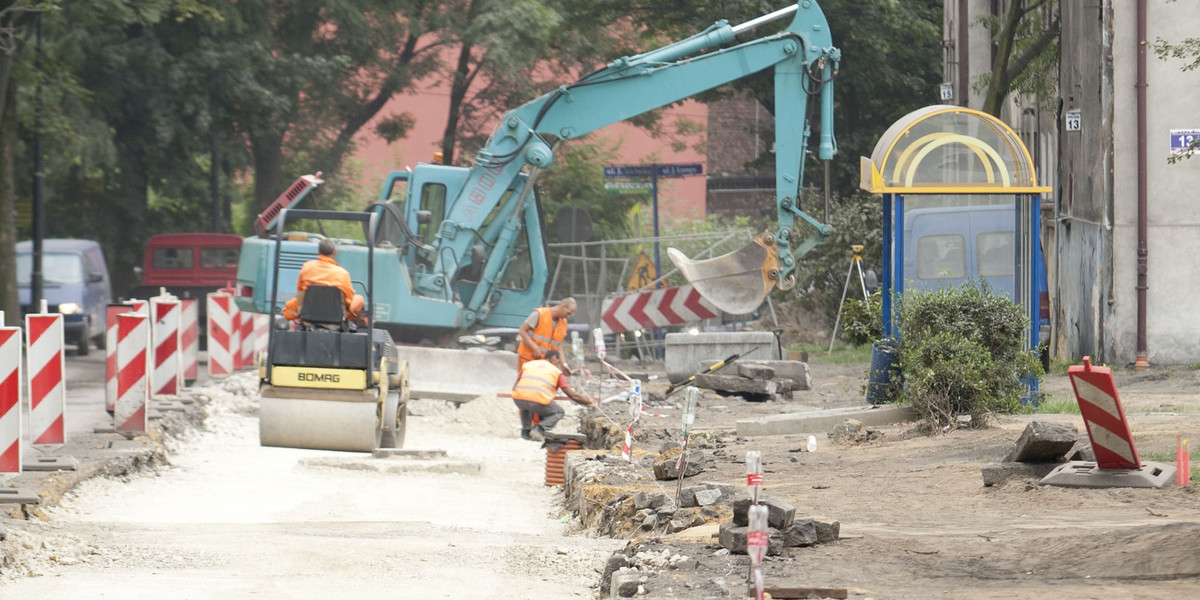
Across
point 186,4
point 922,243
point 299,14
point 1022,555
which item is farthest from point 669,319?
point 1022,555

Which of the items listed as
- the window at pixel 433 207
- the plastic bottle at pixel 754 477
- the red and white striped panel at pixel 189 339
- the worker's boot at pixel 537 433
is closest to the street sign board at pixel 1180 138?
the worker's boot at pixel 537 433

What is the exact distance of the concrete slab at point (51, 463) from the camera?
39.5ft

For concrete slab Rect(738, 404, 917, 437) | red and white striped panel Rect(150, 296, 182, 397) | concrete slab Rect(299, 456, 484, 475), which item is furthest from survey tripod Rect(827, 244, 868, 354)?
concrete slab Rect(299, 456, 484, 475)

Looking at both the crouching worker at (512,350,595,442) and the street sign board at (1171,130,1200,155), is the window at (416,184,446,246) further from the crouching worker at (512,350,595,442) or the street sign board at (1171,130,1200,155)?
the street sign board at (1171,130,1200,155)

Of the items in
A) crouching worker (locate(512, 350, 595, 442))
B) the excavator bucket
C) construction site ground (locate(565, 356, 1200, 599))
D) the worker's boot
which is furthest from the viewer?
the excavator bucket

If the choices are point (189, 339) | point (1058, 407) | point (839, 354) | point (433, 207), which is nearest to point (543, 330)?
point (189, 339)

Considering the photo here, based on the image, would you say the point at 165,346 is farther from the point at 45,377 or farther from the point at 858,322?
the point at 858,322

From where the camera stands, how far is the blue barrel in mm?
15000

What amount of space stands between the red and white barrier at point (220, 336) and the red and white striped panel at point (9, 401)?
1081cm

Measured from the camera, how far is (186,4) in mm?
27578

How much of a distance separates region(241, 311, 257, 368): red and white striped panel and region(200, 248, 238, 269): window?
8822mm

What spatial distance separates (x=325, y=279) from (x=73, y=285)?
Answer: 17003 millimetres

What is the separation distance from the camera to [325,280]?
47.3ft

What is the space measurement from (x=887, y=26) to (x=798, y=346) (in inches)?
296
